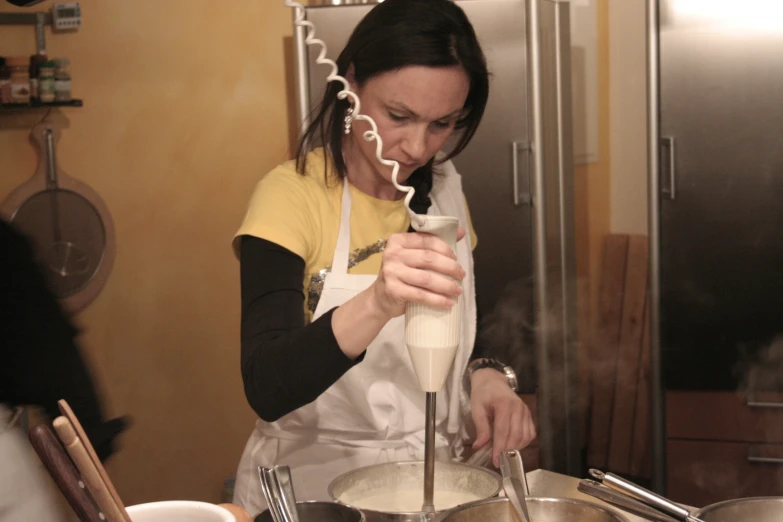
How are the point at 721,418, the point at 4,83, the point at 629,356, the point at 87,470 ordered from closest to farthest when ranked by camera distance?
the point at 87,470 → the point at 4,83 → the point at 721,418 → the point at 629,356

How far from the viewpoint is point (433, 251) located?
3.22 feet

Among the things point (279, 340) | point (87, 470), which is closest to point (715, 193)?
point (279, 340)

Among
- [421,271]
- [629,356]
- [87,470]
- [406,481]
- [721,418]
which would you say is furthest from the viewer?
[629,356]

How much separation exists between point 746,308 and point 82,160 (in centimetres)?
201

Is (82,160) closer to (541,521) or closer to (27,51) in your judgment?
(27,51)

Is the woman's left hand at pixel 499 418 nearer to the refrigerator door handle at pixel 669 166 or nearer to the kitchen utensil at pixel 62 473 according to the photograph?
the kitchen utensil at pixel 62 473

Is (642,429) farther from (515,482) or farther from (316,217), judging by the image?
(515,482)

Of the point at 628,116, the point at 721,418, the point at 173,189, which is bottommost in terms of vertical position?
the point at 721,418

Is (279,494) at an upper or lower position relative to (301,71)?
lower

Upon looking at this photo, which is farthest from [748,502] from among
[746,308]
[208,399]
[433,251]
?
[208,399]

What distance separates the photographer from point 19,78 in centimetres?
242

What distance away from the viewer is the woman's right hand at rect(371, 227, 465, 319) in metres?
0.95

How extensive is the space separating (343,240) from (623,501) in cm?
73

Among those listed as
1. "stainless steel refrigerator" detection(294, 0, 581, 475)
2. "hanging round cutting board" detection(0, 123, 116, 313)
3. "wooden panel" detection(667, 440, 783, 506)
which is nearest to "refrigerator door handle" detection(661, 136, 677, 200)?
"stainless steel refrigerator" detection(294, 0, 581, 475)
